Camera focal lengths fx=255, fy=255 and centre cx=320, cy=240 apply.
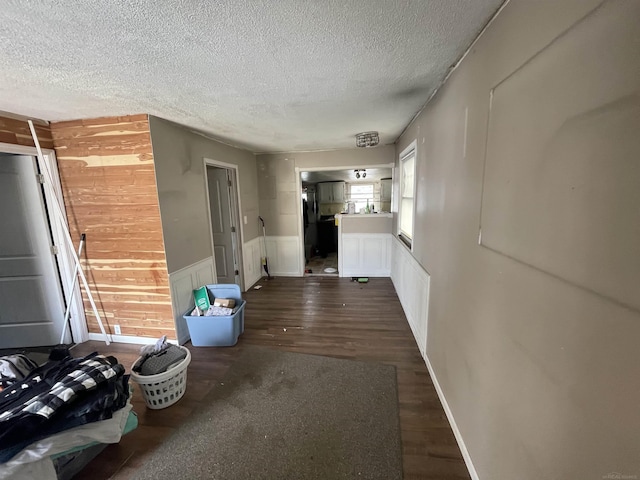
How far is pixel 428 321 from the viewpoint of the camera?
2264 mm

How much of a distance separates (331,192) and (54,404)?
24.8 ft

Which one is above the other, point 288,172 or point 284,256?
point 288,172

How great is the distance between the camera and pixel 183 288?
2.83 meters

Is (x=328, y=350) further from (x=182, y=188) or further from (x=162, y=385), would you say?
(x=182, y=188)

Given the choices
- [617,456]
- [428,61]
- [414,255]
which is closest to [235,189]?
[414,255]

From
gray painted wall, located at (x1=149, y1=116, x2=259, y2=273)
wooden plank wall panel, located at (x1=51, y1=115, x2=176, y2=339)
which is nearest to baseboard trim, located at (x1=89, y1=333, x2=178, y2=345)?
wooden plank wall panel, located at (x1=51, y1=115, x2=176, y2=339)

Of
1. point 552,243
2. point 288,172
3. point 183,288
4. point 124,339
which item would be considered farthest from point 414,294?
point 124,339

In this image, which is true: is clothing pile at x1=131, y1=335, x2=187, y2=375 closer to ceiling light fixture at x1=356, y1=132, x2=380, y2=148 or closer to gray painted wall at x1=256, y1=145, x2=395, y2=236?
ceiling light fixture at x1=356, y1=132, x2=380, y2=148

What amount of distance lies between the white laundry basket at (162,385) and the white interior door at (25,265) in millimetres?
1824

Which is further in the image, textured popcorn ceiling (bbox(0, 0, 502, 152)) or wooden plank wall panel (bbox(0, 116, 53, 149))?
wooden plank wall panel (bbox(0, 116, 53, 149))

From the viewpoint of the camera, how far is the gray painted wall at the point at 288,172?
457 cm

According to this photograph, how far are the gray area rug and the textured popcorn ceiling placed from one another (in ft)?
7.70

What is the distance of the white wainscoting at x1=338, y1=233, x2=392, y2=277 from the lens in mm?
4766

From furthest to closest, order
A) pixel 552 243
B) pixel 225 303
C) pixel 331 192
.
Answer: pixel 331 192 → pixel 225 303 → pixel 552 243
